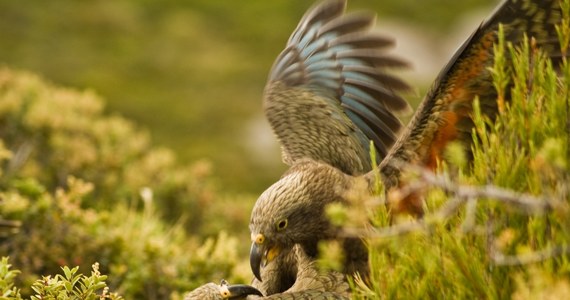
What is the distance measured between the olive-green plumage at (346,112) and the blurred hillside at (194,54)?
8944 millimetres

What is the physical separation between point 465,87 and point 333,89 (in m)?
1.71

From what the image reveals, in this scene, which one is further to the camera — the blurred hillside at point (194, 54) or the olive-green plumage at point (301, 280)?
the blurred hillside at point (194, 54)

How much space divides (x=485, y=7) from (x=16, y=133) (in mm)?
20169

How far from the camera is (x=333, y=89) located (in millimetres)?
5395

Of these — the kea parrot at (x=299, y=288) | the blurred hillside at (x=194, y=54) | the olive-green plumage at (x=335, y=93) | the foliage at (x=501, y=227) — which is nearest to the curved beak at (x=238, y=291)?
the kea parrot at (x=299, y=288)

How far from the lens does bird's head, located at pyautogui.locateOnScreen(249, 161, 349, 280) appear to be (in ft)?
13.1

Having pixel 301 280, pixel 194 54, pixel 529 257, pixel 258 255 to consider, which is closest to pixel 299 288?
pixel 301 280

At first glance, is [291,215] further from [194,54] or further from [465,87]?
[194,54]

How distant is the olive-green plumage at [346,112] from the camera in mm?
3666

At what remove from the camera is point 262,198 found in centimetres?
407

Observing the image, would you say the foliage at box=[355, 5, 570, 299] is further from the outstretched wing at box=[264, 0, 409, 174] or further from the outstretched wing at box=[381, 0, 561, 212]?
the outstretched wing at box=[264, 0, 409, 174]

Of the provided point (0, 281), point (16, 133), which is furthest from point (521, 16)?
point (16, 133)

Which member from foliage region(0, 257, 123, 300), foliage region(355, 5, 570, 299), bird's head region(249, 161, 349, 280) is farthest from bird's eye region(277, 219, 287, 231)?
foliage region(355, 5, 570, 299)

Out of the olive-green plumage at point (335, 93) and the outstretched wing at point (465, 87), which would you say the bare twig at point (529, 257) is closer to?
the outstretched wing at point (465, 87)
